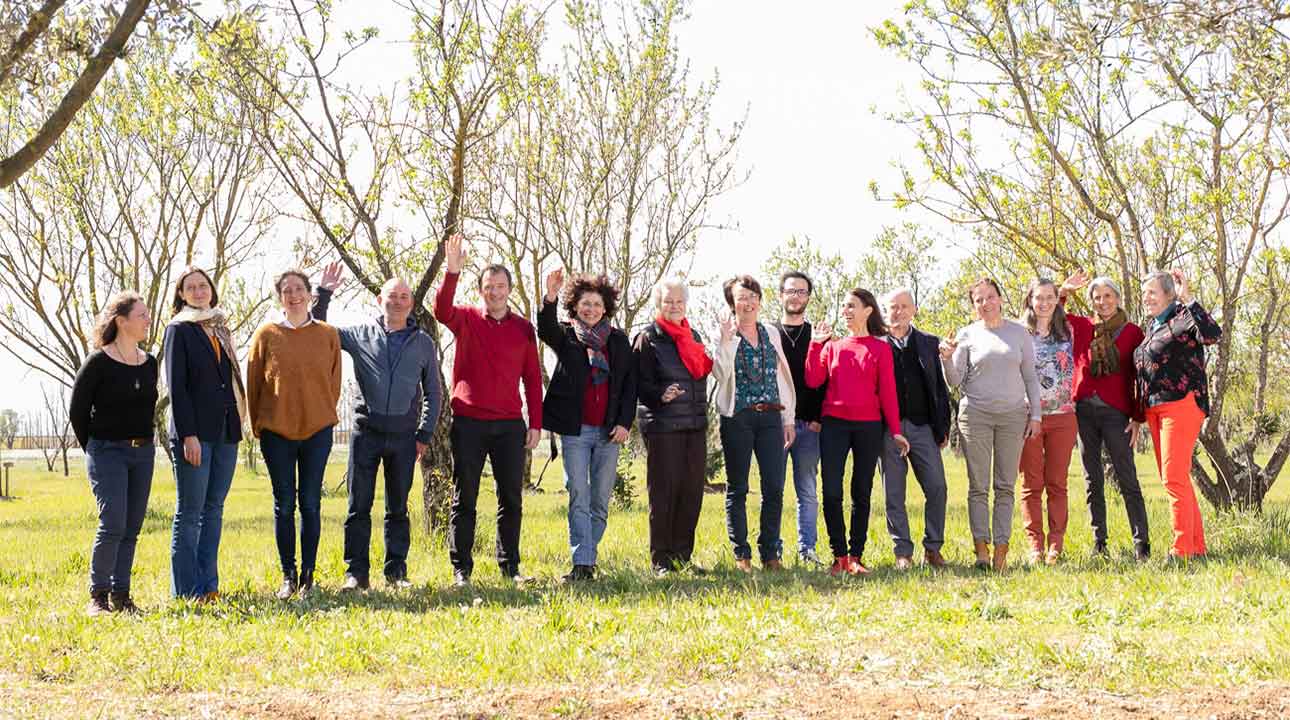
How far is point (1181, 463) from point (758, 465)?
3.11m

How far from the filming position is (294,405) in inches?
277

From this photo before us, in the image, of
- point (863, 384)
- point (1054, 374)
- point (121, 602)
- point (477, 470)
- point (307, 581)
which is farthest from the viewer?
point (1054, 374)

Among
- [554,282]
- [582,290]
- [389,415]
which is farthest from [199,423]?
[582,290]

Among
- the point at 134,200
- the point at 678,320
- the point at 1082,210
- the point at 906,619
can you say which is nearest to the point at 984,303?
the point at 678,320

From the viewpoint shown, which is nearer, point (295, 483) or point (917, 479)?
point (295, 483)

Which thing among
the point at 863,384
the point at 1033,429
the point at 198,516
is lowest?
the point at 198,516

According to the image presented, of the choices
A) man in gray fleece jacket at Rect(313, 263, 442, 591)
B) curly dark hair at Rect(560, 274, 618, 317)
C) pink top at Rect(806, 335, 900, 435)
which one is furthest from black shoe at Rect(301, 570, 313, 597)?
pink top at Rect(806, 335, 900, 435)

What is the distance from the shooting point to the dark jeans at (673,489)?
775cm

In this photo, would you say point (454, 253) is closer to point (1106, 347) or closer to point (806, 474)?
point (806, 474)

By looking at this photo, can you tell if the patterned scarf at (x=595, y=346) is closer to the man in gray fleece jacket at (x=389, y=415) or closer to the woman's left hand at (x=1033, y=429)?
the man in gray fleece jacket at (x=389, y=415)

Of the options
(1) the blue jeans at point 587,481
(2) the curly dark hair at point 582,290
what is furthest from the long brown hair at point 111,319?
(1) the blue jeans at point 587,481

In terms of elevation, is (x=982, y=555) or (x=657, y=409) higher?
(x=657, y=409)

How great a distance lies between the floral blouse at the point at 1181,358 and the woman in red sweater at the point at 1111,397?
0.26 m

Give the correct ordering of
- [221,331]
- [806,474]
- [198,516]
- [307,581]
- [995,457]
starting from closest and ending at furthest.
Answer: [198,516], [221,331], [307,581], [995,457], [806,474]
